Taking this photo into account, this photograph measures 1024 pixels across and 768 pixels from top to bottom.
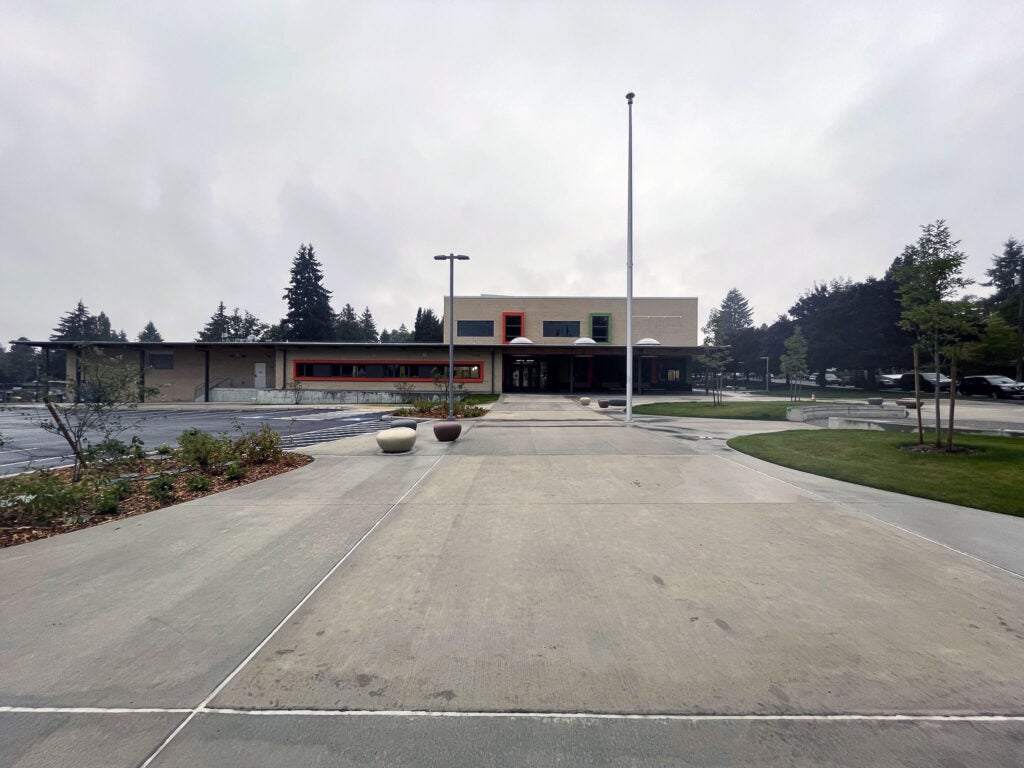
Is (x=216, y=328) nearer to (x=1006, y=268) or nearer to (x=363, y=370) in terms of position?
(x=363, y=370)

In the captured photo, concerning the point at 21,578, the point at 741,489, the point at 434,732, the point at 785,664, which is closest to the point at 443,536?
the point at 434,732

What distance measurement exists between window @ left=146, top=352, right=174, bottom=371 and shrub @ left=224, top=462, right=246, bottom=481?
43192 mm

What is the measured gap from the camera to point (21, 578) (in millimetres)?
4840

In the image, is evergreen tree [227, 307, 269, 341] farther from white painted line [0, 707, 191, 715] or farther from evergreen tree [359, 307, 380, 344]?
white painted line [0, 707, 191, 715]

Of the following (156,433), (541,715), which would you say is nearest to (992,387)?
(541,715)

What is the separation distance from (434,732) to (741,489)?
759 cm

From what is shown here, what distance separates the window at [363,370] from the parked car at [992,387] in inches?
1679

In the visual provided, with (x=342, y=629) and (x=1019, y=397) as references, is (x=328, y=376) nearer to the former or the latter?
(x=342, y=629)

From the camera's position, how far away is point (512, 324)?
1996 inches

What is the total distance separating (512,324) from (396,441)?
39.4m

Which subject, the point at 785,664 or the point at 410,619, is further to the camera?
the point at 410,619

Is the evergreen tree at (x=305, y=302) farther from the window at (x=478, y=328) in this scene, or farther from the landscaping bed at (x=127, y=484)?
the landscaping bed at (x=127, y=484)

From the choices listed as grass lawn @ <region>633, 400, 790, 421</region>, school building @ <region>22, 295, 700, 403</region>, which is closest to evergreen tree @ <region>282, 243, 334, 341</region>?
school building @ <region>22, 295, 700, 403</region>

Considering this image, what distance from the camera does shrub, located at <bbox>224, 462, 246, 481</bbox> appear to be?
931 cm
